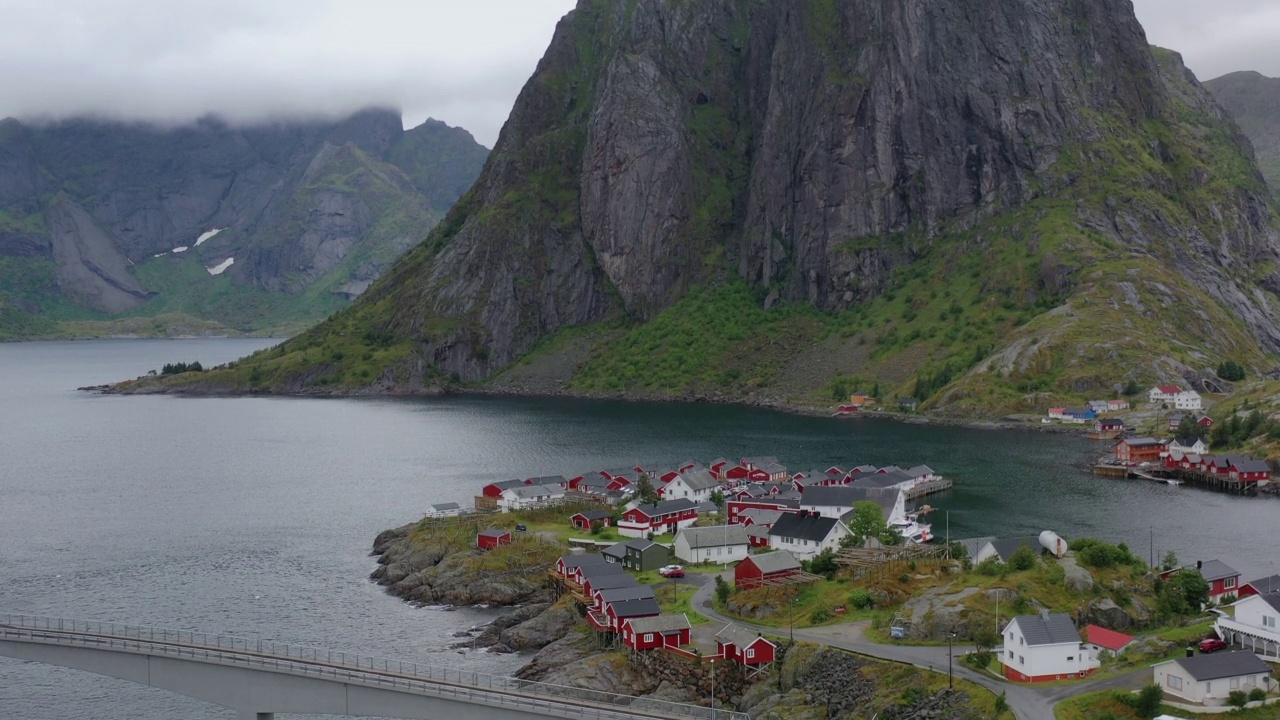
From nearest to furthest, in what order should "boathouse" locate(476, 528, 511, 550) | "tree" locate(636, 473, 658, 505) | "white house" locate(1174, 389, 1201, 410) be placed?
"boathouse" locate(476, 528, 511, 550)
"tree" locate(636, 473, 658, 505)
"white house" locate(1174, 389, 1201, 410)

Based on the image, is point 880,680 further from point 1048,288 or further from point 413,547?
point 1048,288

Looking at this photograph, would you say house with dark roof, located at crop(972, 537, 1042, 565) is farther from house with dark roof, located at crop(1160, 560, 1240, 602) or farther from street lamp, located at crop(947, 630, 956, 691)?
street lamp, located at crop(947, 630, 956, 691)

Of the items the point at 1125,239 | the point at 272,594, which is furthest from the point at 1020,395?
the point at 272,594

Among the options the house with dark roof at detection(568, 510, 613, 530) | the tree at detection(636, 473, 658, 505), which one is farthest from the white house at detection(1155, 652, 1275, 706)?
the tree at detection(636, 473, 658, 505)

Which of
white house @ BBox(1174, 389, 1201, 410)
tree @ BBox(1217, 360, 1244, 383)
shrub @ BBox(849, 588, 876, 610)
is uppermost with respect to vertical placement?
tree @ BBox(1217, 360, 1244, 383)

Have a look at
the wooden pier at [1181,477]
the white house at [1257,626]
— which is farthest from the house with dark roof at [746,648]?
Result: the wooden pier at [1181,477]

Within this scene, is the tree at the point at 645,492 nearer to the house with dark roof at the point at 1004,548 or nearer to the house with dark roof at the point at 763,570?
the house with dark roof at the point at 763,570

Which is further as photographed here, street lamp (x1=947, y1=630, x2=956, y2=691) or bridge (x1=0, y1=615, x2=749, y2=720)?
bridge (x1=0, y1=615, x2=749, y2=720)
